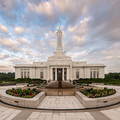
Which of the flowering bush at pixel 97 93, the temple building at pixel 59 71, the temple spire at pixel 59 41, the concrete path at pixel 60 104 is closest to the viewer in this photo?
the concrete path at pixel 60 104

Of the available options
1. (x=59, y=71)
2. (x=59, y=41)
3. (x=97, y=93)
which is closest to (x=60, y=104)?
(x=97, y=93)

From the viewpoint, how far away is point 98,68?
50.7m

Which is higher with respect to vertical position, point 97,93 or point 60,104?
point 97,93

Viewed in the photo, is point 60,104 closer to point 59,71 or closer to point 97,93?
point 97,93

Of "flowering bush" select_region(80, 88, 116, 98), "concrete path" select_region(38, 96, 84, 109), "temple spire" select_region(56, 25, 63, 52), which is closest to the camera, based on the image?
"concrete path" select_region(38, 96, 84, 109)

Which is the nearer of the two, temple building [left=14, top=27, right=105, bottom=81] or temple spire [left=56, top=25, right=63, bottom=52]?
temple building [left=14, top=27, right=105, bottom=81]

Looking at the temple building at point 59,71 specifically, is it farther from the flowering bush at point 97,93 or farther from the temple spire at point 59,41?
the flowering bush at point 97,93

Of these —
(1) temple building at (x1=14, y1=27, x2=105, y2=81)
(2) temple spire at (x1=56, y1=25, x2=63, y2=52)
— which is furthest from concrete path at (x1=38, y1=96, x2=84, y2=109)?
(2) temple spire at (x1=56, y1=25, x2=63, y2=52)

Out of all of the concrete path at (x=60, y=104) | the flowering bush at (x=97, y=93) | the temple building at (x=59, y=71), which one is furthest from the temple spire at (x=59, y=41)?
the concrete path at (x=60, y=104)

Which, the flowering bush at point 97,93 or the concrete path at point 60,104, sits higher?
the flowering bush at point 97,93

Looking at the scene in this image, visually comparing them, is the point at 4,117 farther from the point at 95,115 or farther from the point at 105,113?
the point at 105,113

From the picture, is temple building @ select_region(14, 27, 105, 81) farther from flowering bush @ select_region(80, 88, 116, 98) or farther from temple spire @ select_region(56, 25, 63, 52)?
flowering bush @ select_region(80, 88, 116, 98)

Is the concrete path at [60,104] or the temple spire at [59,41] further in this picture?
the temple spire at [59,41]

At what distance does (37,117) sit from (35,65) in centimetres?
4655
